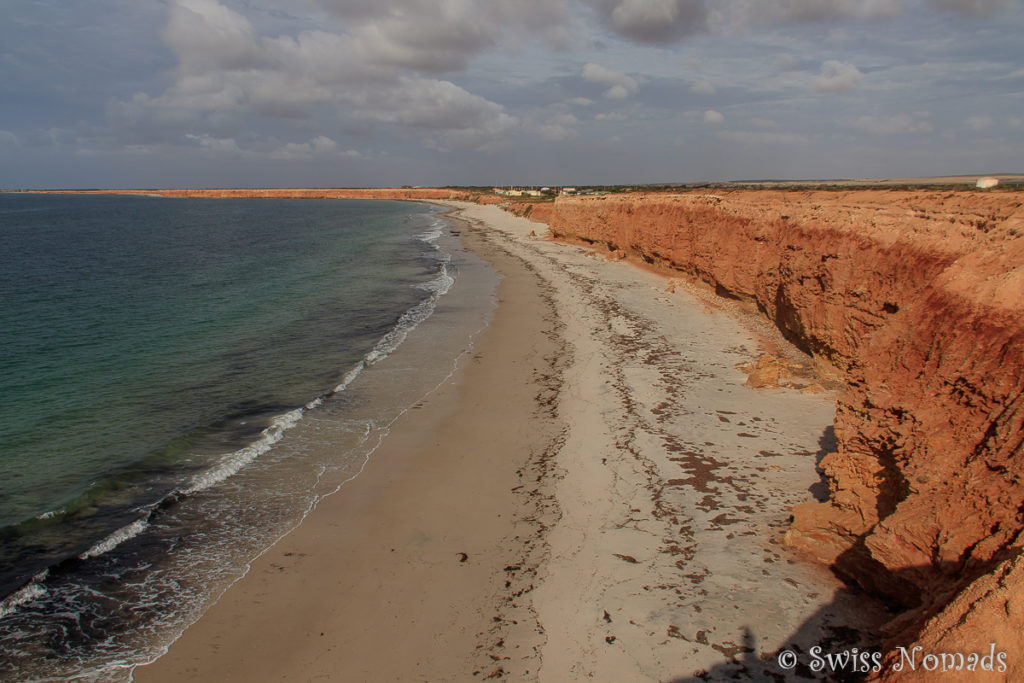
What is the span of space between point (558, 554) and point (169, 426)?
9777 mm

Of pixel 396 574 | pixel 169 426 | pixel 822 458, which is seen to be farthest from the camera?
pixel 169 426

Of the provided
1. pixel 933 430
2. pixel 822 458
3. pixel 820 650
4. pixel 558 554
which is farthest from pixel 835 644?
pixel 822 458

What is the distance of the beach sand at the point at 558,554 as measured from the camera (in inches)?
254

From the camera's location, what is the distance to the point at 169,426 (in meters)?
13.0

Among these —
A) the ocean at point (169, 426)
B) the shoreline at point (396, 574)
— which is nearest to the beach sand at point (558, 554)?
the shoreline at point (396, 574)

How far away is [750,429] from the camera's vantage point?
1161cm

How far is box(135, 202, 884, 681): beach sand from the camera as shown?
6449 mm

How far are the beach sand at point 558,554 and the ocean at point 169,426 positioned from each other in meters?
0.82

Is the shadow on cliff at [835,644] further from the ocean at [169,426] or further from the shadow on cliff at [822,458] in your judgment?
the ocean at [169,426]

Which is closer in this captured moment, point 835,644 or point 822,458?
point 835,644

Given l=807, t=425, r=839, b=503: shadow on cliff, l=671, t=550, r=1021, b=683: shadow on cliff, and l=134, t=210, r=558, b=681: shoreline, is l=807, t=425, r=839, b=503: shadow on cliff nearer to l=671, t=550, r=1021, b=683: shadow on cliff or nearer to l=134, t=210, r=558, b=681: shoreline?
l=671, t=550, r=1021, b=683: shadow on cliff

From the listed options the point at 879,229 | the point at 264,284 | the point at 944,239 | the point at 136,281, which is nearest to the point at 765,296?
the point at 879,229

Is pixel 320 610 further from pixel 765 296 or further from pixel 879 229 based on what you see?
pixel 765 296

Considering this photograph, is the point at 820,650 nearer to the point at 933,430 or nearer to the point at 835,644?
the point at 835,644
